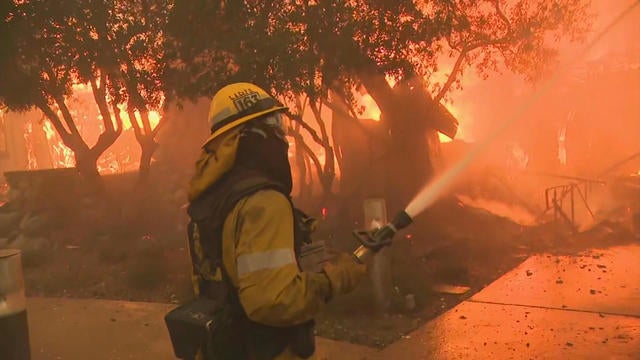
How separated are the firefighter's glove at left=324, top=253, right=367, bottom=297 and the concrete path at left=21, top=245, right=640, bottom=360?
2.69 m

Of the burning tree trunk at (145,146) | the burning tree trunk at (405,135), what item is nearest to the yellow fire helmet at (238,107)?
the burning tree trunk at (405,135)

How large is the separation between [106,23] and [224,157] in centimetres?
937

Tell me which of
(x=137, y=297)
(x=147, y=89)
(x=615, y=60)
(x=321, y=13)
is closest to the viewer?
(x=137, y=297)

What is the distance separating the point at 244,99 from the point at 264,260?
643 mm

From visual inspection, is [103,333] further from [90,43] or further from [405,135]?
[405,135]

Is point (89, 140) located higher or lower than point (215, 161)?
higher

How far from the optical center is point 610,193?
1454 centimetres

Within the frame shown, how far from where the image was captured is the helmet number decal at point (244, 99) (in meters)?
2.27

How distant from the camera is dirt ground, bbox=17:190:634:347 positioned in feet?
19.5

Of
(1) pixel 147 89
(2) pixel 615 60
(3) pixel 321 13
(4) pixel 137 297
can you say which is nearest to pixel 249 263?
(4) pixel 137 297

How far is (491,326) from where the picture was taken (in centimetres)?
534

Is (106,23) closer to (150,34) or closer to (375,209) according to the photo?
(150,34)

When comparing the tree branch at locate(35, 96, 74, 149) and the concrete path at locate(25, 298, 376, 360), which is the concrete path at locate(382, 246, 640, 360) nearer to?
the concrete path at locate(25, 298, 376, 360)

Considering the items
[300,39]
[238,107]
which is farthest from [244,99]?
[300,39]
